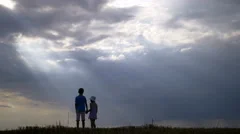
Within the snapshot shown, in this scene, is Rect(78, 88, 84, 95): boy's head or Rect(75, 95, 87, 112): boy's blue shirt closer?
Rect(78, 88, 84, 95): boy's head

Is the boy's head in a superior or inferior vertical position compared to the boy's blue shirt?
superior

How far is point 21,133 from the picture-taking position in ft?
63.8

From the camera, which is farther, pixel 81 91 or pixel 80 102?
pixel 80 102

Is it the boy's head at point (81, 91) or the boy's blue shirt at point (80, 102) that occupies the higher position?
the boy's head at point (81, 91)

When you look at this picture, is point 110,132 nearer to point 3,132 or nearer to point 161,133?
point 161,133

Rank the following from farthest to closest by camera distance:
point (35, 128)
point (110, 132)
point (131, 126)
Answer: point (131, 126), point (35, 128), point (110, 132)

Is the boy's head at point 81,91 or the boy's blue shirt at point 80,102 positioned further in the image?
the boy's blue shirt at point 80,102

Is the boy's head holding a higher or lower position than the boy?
higher

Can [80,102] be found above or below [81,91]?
below

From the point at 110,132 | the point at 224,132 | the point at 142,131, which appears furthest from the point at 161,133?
the point at 224,132

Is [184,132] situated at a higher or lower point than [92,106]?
lower

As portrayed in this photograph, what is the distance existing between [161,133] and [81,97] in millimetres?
5898

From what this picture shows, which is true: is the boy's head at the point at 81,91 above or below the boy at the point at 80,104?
above

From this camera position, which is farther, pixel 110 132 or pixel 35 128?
pixel 35 128
